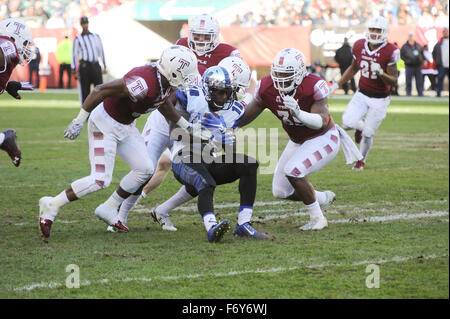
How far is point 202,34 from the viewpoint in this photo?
275 inches

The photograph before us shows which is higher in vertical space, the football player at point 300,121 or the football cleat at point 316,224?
the football player at point 300,121

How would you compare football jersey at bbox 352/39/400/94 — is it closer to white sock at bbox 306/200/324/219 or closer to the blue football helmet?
white sock at bbox 306/200/324/219

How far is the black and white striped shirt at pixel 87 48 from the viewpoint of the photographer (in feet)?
44.8

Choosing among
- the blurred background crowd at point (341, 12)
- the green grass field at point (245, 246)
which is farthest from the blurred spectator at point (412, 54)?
the green grass field at point (245, 246)

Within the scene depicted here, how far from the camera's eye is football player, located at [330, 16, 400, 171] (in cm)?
926

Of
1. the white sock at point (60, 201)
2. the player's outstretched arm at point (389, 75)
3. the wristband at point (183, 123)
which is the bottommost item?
the player's outstretched arm at point (389, 75)

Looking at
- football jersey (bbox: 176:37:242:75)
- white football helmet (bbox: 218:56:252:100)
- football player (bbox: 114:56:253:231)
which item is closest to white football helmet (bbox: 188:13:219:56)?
football jersey (bbox: 176:37:242:75)

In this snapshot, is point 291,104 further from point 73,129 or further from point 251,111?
point 73,129

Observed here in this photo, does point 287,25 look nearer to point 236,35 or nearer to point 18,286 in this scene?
point 236,35

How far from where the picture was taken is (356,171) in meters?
8.74

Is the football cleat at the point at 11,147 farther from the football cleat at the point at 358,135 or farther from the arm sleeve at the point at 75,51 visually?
the arm sleeve at the point at 75,51

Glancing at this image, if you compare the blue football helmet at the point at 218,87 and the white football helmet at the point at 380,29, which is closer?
the blue football helmet at the point at 218,87

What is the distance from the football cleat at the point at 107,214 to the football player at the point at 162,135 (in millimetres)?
117

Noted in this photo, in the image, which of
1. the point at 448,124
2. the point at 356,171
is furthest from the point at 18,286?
the point at 448,124
